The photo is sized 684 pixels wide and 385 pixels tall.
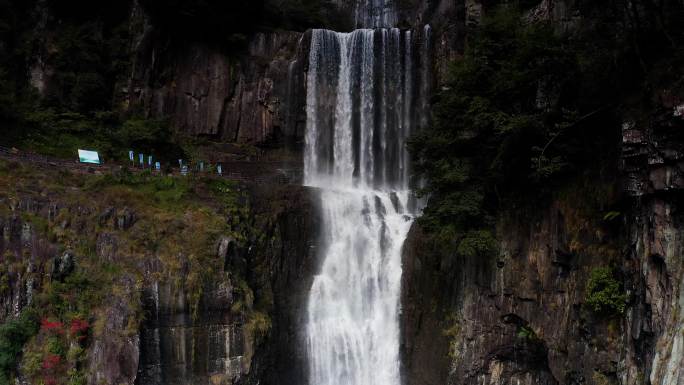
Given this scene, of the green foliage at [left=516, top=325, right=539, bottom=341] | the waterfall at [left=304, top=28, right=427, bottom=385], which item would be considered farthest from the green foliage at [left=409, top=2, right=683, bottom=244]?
the waterfall at [left=304, top=28, right=427, bottom=385]

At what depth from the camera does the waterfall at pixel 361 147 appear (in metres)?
24.6

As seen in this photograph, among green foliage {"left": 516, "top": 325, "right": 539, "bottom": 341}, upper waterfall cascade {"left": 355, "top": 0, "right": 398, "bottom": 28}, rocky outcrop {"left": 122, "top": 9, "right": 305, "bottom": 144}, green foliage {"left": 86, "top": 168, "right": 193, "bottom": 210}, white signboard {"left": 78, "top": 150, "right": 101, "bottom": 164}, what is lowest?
green foliage {"left": 516, "top": 325, "right": 539, "bottom": 341}

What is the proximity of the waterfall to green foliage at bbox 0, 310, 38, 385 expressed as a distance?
11.8 metres

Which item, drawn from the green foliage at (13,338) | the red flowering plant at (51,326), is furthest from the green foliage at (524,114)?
the green foliage at (13,338)

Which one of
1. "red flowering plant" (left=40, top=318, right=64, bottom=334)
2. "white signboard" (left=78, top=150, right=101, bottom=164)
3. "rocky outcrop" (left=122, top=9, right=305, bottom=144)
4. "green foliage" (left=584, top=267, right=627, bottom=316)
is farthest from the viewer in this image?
"rocky outcrop" (left=122, top=9, right=305, bottom=144)

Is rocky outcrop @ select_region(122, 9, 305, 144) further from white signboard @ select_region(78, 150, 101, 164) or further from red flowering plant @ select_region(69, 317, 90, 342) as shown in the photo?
red flowering plant @ select_region(69, 317, 90, 342)

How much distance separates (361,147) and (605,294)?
1889 centimetres

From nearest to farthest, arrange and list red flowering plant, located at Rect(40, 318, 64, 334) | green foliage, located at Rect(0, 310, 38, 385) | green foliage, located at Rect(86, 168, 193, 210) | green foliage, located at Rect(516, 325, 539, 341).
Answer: green foliage, located at Rect(0, 310, 38, 385)
red flowering plant, located at Rect(40, 318, 64, 334)
green foliage, located at Rect(516, 325, 539, 341)
green foliage, located at Rect(86, 168, 193, 210)

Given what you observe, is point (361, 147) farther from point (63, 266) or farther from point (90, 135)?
point (63, 266)

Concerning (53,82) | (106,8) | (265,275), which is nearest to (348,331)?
(265,275)

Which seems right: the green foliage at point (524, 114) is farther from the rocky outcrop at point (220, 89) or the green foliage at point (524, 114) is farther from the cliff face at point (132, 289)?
the rocky outcrop at point (220, 89)

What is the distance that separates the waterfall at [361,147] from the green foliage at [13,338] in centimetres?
1181

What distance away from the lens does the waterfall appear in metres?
24.6

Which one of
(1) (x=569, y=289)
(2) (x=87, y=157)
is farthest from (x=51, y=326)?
(1) (x=569, y=289)
